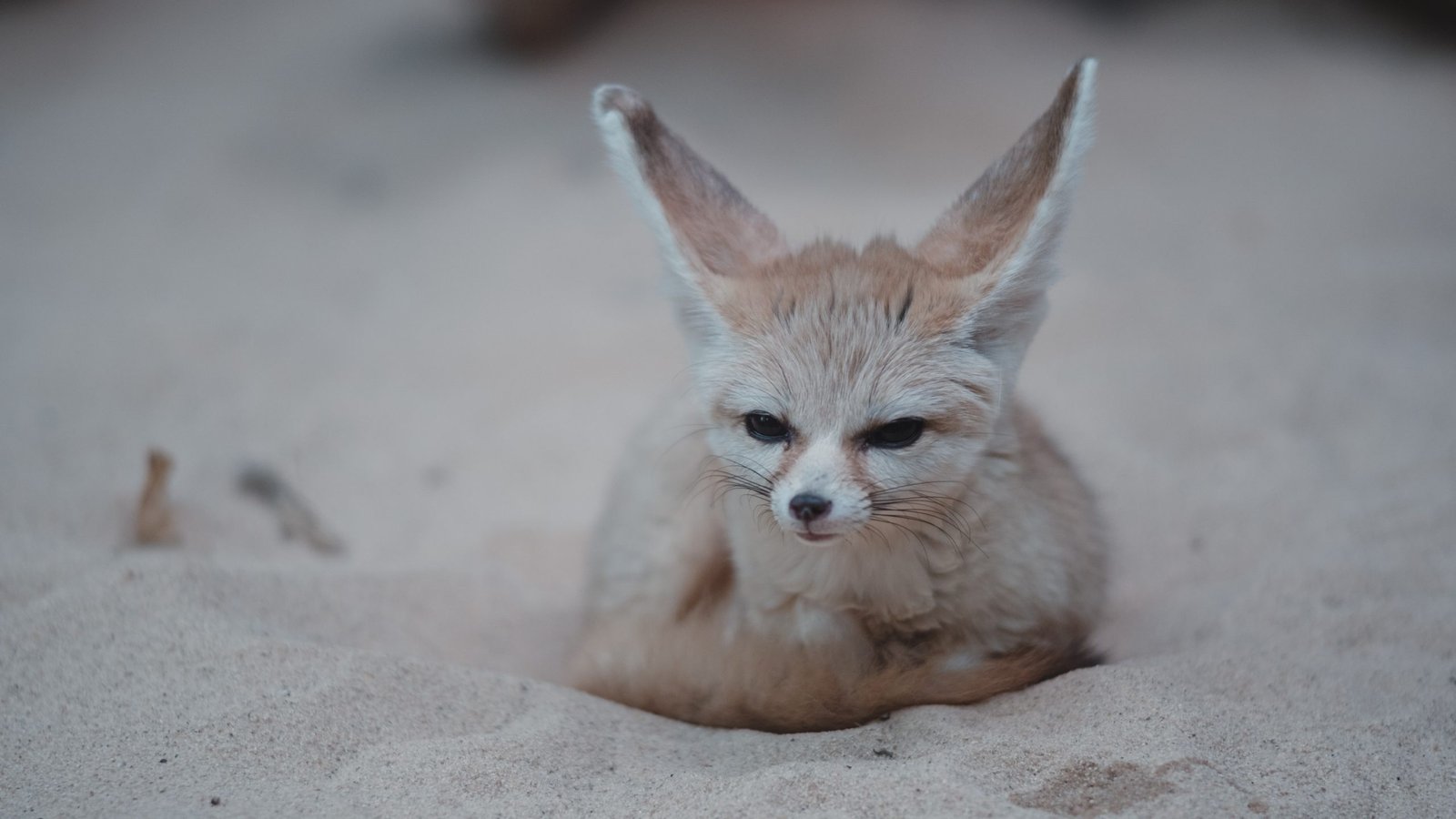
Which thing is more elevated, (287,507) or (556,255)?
(556,255)

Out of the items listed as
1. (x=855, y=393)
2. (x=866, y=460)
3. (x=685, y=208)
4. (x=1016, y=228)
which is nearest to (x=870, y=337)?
(x=855, y=393)

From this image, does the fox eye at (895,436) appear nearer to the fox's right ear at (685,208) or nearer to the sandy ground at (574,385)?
the fox's right ear at (685,208)

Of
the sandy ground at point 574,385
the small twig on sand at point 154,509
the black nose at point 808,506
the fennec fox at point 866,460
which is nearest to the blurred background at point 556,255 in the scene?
the sandy ground at point 574,385

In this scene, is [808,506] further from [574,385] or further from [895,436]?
[574,385]

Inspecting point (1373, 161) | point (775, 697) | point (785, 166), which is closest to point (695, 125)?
point (785, 166)

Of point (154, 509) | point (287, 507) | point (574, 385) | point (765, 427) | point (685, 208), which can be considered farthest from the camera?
point (574, 385)

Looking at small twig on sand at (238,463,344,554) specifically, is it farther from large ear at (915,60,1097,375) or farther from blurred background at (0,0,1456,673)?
large ear at (915,60,1097,375)
